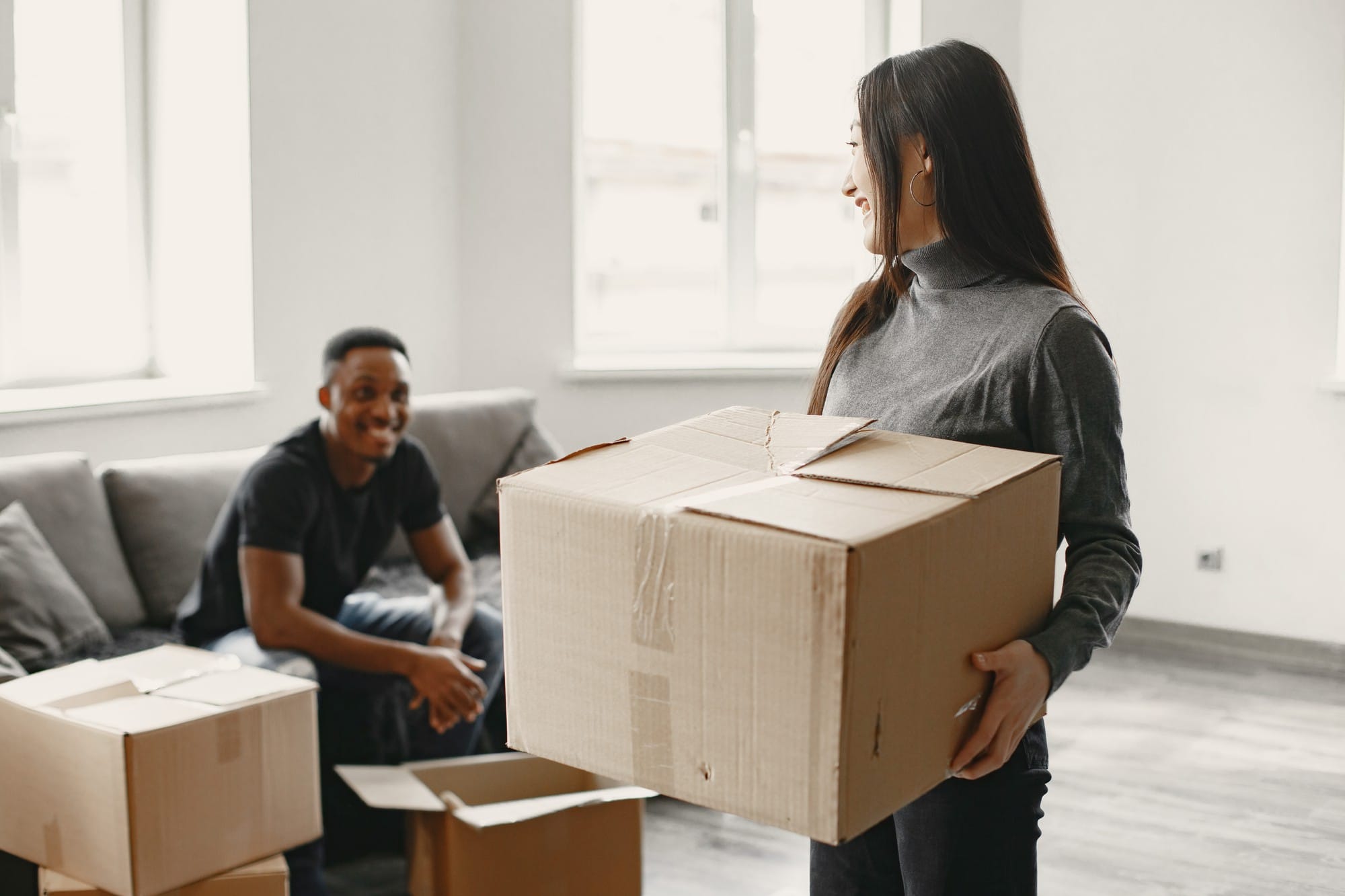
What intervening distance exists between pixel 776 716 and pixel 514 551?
9.1 inches

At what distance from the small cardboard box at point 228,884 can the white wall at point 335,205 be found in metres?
1.60

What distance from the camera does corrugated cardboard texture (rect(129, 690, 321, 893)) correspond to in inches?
65.0

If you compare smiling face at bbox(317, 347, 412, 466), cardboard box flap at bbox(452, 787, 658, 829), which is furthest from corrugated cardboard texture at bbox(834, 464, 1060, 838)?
smiling face at bbox(317, 347, 412, 466)

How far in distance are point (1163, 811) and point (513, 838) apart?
1.63 m

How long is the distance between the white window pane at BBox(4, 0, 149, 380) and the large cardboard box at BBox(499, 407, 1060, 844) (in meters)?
2.86

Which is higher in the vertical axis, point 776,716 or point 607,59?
point 607,59

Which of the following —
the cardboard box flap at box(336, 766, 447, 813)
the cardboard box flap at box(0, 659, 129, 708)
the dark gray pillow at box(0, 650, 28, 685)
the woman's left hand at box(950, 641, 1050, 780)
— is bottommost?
the cardboard box flap at box(336, 766, 447, 813)

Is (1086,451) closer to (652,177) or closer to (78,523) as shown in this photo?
(78,523)

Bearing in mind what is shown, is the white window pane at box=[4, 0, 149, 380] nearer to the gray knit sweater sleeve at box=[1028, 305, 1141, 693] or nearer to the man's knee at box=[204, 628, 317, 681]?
the man's knee at box=[204, 628, 317, 681]

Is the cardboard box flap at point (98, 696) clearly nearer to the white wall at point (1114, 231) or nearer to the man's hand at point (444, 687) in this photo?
the man's hand at point (444, 687)

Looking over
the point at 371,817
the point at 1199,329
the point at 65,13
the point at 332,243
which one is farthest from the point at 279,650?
the point at 1199,329

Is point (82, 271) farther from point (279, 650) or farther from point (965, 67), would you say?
point (965, 67)

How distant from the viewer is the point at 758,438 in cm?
98

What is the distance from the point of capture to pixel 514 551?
0.90 meters
